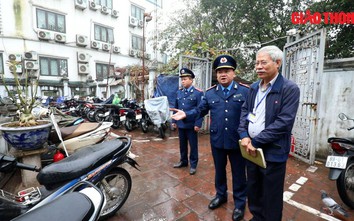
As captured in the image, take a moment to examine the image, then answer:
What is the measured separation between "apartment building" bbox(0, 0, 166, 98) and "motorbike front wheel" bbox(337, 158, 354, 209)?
25.1 ft

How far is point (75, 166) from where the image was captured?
5.79ft

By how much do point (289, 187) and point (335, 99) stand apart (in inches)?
81.2

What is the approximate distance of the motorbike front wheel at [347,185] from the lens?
2.31m

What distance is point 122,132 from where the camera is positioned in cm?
659

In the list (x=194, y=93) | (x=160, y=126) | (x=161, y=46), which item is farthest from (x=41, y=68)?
(x=194, y=93)

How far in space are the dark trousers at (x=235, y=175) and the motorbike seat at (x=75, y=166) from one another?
117 cm

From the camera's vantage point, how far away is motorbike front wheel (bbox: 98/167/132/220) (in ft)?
7.05

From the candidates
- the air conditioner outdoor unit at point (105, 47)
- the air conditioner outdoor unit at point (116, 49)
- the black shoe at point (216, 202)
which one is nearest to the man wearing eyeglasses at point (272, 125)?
the black shoe at point (216, 202)

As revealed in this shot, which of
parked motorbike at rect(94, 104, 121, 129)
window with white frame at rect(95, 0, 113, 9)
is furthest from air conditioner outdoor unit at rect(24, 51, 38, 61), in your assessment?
parked motorbike at rect(94, 104, 121, 129)

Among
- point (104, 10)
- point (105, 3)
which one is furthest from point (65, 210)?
point (105, 3)

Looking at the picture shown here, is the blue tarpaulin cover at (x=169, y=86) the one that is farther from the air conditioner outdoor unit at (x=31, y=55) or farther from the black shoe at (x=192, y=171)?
the air conditioner outdoor unit at (x=31, y=55)

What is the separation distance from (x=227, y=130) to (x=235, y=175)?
0.51m

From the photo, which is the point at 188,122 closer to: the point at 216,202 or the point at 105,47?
the point at 216,202

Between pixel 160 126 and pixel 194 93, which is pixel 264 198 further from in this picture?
pixel 160 126
